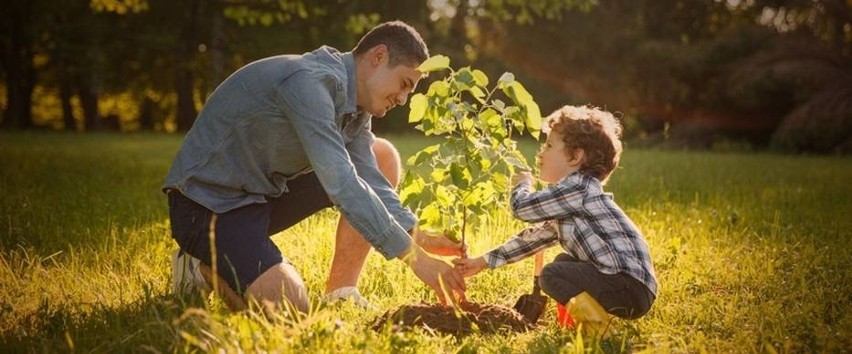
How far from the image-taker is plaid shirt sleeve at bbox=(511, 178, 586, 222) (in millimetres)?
3316

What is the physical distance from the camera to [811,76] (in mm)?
16875

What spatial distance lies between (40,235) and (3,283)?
4.17 ft

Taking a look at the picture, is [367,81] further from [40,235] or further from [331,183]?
[40,235]

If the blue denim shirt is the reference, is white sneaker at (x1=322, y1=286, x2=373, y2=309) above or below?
below

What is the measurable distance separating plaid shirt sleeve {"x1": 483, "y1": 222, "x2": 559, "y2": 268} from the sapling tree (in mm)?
167

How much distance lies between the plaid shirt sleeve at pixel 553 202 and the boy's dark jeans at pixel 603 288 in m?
0.22

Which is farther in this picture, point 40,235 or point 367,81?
point 40,235

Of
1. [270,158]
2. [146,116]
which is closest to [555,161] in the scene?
[270,158]

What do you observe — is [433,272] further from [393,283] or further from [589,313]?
[393,283]

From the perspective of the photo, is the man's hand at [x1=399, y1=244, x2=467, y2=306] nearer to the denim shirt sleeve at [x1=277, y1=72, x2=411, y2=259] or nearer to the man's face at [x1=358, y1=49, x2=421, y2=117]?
the denim shirt sleeve at [x1=277, y1=72, x2=411, y2=259]

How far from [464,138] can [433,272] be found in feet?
2.00

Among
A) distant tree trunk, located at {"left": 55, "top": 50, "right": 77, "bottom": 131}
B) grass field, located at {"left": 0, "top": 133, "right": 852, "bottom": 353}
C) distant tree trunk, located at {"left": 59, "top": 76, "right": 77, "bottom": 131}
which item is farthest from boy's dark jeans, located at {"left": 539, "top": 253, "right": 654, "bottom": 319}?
distant tree trunk, located at {"left": 59, "top": 76, "right": 77, "bottom": 131}

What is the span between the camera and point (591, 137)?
338cm

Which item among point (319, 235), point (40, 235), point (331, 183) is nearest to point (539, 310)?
point (331, 183)
